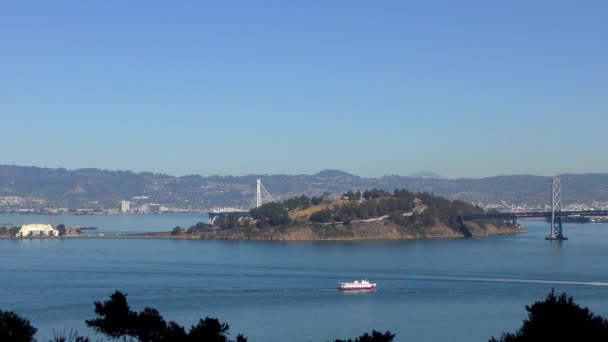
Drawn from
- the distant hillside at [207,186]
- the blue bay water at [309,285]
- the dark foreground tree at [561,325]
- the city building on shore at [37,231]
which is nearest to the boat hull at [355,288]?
the blue bay water at [309,285]

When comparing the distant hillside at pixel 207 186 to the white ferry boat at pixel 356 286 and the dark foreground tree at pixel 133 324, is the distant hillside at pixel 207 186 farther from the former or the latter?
the dark foreground tree at pixel 133 324

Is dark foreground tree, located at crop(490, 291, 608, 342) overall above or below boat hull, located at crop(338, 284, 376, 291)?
above

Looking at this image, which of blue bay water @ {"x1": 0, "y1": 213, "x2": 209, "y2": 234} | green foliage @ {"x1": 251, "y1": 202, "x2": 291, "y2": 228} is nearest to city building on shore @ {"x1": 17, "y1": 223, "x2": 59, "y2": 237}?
blue bay water @ {"x1": 0, "y1": 213, "x2": 209, "y2": 234}

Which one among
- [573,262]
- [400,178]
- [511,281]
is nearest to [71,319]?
[511,281]

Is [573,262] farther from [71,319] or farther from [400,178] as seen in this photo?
[400,178]

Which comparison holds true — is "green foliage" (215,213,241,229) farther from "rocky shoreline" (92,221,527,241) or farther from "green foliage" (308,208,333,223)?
"green foliage" (308,208,333,223)
